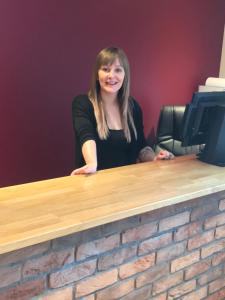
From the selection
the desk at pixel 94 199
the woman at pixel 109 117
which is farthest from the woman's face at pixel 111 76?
the desk at pixel 94 199

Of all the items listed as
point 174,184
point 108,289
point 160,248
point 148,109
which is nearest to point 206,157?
point 174,184

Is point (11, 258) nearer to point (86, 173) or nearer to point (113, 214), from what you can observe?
point (113, 214)

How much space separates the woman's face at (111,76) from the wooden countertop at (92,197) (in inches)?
19.3

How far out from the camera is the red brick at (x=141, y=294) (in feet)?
5.55

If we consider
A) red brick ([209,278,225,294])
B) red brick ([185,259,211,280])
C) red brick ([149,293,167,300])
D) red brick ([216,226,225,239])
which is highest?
red brick ([216,226,225,239])

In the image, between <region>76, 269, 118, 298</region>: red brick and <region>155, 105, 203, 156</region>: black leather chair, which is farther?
<region>155, 105, 203, 156</region>: black leather chair

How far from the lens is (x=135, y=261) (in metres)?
1.67

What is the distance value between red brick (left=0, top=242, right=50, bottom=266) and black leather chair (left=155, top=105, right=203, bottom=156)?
2000 mm

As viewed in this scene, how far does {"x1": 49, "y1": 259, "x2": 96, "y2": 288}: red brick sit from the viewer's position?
140 centimetres

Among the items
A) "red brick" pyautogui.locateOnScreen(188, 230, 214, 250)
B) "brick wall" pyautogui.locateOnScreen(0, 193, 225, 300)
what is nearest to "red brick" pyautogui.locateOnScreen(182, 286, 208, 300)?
"brick wall" pyautogui.locateOnScreen(0, 193, 225, 300)

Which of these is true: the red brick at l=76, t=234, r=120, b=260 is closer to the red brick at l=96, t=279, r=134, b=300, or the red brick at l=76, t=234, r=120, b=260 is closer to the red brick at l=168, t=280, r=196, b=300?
the red brick at l=96, t=279, r=134, b=300

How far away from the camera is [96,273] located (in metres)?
1.53

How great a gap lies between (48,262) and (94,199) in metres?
0.29

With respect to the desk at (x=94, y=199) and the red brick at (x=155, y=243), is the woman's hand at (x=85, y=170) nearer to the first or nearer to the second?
the desk at (x=94, y=199)
